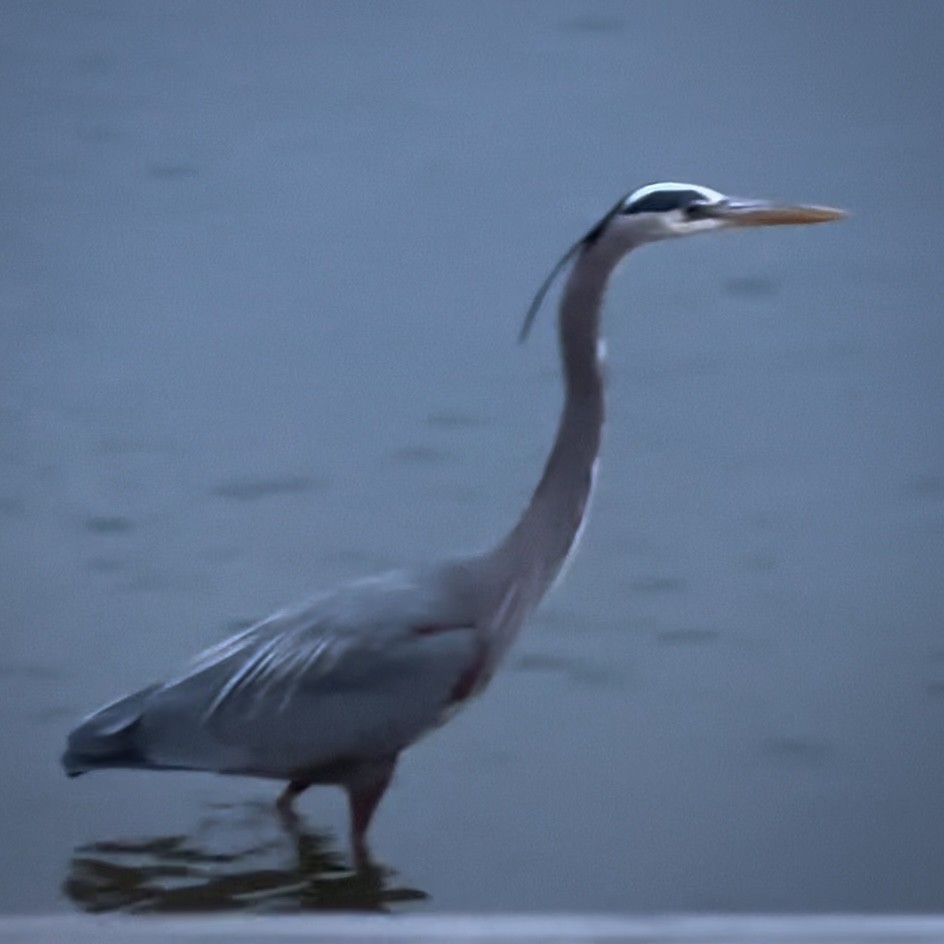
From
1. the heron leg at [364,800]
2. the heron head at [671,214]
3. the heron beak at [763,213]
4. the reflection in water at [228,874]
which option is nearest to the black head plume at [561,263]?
the heron head at [671,214]

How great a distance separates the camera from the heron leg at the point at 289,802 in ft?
6.72

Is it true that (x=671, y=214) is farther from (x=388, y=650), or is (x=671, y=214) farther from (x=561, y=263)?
(x=388, y=650)

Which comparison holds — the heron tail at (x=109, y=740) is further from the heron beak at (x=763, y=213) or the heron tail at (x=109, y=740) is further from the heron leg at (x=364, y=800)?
the heron beak at (x=763, y=213)

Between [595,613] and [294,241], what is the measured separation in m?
0.51

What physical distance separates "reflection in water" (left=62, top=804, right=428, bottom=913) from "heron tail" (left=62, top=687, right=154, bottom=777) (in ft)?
0.33

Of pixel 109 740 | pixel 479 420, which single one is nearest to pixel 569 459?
pixel 479 420

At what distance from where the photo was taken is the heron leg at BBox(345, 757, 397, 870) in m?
2.02

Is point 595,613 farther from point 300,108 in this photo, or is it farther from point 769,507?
point 300,108

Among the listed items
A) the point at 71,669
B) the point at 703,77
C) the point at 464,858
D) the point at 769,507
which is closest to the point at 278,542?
the point at 71,669

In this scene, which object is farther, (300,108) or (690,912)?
(300,108)

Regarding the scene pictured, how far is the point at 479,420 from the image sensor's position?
210 cm

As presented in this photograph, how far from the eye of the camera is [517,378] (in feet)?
6.91

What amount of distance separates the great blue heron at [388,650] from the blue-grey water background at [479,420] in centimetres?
4

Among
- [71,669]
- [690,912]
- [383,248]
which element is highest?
[383,248]
